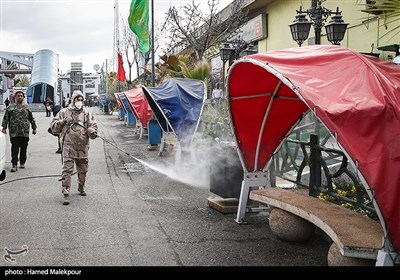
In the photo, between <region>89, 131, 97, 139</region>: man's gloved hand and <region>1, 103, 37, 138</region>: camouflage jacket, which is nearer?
<region>89, 131, 97, 139</region>: man's gloved hand

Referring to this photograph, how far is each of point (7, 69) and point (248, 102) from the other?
3373 inches

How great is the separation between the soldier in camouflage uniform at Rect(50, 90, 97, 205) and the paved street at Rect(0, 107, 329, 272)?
1.93 ft

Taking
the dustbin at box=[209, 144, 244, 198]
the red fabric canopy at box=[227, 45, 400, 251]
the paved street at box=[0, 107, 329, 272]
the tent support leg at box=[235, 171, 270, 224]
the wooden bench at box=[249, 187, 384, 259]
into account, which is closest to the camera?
the red fabric canopy at box=[227, 45, 400, 251]

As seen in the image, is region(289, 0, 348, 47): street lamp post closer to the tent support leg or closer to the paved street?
the paved street

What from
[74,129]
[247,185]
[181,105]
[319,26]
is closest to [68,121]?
[74,129]

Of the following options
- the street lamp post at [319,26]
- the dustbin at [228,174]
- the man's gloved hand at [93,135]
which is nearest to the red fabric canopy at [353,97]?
the dustbin at [228,174]

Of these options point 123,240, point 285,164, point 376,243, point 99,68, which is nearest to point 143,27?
point 285,164

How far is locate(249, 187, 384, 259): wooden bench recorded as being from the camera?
3.97 meters

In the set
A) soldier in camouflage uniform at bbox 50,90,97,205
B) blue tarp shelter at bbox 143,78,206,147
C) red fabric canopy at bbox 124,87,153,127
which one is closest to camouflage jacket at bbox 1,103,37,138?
soldier in camouflage uniform at bbox 50,90,97,205

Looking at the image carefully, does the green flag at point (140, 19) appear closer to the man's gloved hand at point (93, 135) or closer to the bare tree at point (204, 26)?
the bare tree at point (204, 26)

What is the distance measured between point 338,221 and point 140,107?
17126mm

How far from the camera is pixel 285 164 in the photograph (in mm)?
7660

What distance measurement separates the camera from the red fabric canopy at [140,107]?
20.3 m

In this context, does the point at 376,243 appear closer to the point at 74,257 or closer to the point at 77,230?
the point at 74,257
